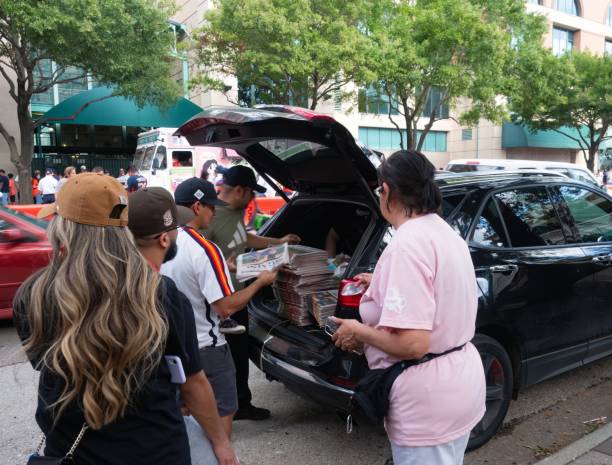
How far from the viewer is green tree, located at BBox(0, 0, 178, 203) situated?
50.1ft

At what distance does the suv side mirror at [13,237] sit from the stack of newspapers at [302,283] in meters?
3.90

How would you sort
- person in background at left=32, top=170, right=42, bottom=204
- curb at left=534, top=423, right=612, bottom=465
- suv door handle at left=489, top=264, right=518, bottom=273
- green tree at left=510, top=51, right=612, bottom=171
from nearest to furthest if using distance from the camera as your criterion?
curb at left=534, top=423, right=612, bottom=465
suv door handle at left=489, top=264, right=518, bottom=273
person in background at left=32, top=170, right=42, bottom=204
green tree at left=510, top=51, right=612, bottom=171

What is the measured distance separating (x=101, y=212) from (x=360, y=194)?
2454mm

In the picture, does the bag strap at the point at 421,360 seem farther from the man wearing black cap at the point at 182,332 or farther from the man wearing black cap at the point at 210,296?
the man wearing black cap at the point at 210,296

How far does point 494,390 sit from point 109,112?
23.5 meters

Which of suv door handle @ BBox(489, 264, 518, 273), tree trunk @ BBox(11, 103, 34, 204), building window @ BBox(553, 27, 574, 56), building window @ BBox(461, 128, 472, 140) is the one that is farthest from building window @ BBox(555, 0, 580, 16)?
suv door handle @ BBox(489, 264, 518, 273)

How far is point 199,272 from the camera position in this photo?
8.22ft

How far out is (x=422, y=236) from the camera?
183 centimetres

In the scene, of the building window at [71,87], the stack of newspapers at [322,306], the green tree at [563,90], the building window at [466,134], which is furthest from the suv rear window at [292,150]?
the building window at [466,134]

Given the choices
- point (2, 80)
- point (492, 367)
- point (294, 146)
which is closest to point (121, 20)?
point (2, 80)

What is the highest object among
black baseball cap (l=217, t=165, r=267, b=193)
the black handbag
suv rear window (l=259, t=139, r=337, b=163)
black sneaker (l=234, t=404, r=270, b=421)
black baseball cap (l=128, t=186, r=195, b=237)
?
suv rear window (l=259, t=139, r=337, b=163)

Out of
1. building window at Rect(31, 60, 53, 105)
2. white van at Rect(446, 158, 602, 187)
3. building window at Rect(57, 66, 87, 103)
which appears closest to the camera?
white van at Rect(446, 158, 602, 187)

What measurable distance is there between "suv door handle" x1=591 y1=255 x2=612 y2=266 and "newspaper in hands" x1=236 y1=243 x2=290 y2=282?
7.52ft

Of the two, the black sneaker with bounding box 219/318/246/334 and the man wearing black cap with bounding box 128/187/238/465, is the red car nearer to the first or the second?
the black sneaker with bounding box 219/318/246/334
